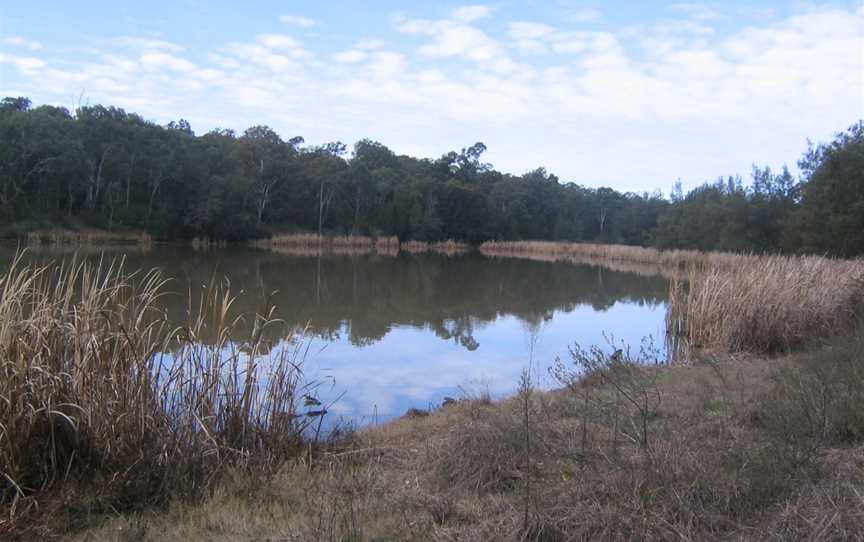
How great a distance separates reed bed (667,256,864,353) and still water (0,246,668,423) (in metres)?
1.58

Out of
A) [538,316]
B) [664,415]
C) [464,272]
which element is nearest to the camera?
[664,415]

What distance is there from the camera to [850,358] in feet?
18.0

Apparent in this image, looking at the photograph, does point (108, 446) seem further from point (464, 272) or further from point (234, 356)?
point (464, 272)

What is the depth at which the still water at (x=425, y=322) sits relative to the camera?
26.4ft

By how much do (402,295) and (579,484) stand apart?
15877mm

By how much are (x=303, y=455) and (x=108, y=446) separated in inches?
47.7

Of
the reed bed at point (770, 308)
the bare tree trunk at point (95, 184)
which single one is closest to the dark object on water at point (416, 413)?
the reed bed at point (770, 308)

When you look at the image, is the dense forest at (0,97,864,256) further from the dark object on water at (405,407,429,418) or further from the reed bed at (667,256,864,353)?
the dark object on water at (405,407,429,418)

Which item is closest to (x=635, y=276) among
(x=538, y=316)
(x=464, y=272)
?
(x=464, y=272)

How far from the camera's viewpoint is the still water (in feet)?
26.4

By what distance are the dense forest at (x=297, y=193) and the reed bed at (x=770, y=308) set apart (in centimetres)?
1558

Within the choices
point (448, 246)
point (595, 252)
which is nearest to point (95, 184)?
point (448, 246)

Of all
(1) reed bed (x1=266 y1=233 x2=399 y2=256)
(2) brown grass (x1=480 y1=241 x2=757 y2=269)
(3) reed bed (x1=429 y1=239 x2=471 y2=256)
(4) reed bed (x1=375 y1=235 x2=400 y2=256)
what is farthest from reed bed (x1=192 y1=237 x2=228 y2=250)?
(2) brown grass (x1=480 y1=241 x2=757 y2=269)

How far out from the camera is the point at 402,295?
19031 millimetres
